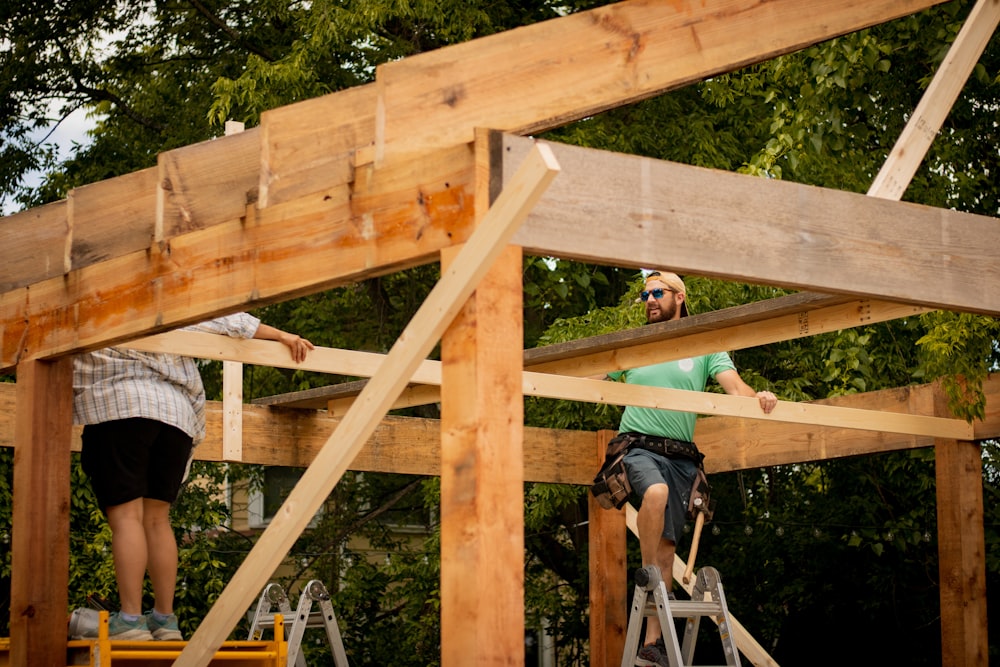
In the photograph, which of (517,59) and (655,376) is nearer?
(517,59)

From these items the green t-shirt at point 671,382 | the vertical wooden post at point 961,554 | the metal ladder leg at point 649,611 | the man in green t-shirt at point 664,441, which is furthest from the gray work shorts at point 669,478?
the vertical wooden post at point 961,554

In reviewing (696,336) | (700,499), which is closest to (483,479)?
(700,499)

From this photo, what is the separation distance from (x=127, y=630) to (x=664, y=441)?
271cm

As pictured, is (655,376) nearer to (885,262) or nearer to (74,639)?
(885,262)

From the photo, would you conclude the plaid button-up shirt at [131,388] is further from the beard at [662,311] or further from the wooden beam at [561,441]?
the beard at [662,311]

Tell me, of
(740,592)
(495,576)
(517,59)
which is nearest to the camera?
(495,576)

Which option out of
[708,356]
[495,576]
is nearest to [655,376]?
[708,356]

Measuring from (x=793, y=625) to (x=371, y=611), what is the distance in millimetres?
3854

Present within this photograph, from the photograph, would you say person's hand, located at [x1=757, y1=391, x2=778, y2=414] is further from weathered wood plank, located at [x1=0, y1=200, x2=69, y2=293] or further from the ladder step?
weathered wood plank, located at [x1=0, y1=200, x2=69, y2=293]

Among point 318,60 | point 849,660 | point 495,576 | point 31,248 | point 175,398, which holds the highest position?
point 318,60

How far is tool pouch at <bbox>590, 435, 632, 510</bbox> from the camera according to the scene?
21.3 ft

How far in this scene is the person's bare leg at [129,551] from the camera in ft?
15.5

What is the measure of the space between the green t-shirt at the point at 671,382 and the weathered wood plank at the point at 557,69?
271cm

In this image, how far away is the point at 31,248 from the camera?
477 centimetres
